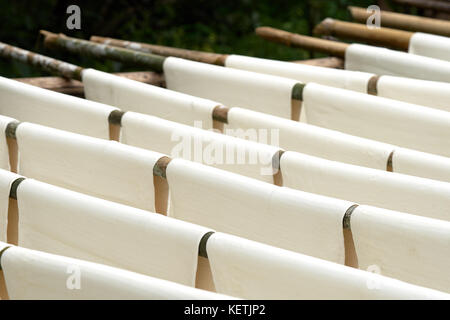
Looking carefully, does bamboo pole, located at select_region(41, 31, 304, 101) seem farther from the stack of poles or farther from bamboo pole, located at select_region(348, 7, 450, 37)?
bamboo pole, located at select_region(348, 7, 450, 37)

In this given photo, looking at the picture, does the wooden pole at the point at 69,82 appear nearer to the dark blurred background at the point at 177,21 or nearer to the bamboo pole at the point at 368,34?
the bamboo pole at the point at 368,34

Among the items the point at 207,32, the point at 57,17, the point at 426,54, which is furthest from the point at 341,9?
the point at 426,54

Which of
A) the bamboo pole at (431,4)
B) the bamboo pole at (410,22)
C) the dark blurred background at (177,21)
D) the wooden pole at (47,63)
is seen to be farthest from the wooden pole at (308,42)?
the dark blurred background at (177,21)

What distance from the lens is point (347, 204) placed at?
1.28 meters

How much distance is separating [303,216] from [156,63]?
2.72ft

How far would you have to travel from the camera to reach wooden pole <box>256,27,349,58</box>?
217cm

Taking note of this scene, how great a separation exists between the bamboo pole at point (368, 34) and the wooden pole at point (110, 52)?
1.66 ft

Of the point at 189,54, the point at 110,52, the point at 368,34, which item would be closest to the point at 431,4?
the point at 368,34

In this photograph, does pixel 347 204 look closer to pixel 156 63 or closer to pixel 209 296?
pixel 209 296

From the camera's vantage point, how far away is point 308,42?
2238mm

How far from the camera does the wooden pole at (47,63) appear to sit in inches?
77.4

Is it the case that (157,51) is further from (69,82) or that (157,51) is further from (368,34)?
(368,34)

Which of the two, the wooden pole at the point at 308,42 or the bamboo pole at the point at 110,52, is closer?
the bamboo pole at the point at 110,52

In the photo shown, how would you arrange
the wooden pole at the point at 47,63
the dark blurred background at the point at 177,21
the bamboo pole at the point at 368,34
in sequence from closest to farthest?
the wooden pole at the point at 47,63 → the bamboo pole at the point at 368,34 → the dark blurred background at the point at 177,21
